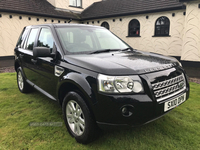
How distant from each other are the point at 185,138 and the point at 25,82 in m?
3.98

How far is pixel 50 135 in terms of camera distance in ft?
8.83

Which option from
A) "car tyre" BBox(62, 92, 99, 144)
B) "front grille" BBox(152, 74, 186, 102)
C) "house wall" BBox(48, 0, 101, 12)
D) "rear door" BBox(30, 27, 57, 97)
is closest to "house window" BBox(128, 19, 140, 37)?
"house wall" BBox(48, 0, 101, 12)

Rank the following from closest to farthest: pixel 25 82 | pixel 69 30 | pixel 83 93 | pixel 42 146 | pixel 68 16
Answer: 1. pixel 83 93
2. pixel 42 146
3. pixel 69 30
4. pixel 25 82
5. pixel 68 16

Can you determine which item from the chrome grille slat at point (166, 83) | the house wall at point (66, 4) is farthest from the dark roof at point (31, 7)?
the chrome grille slat at point (166, 83)

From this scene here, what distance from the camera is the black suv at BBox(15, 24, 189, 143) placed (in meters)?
1.97

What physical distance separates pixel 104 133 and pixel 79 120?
0.58 metres

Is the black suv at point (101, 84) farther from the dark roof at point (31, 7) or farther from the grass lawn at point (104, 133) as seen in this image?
the dark roof at point (31, 7)

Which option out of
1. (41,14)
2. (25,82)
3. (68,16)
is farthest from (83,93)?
(68,16)

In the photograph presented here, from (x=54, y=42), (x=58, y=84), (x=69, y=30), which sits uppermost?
(x=69, y=30)

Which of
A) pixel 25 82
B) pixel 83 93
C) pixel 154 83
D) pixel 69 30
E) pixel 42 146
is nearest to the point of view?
pixel 154 83

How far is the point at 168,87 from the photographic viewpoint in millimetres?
2256

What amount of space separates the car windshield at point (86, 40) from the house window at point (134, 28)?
10302 millimetres

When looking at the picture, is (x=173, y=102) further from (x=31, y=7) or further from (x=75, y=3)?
(x=75, y=3)

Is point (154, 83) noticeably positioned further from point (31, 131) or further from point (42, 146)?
point (31, 131)
